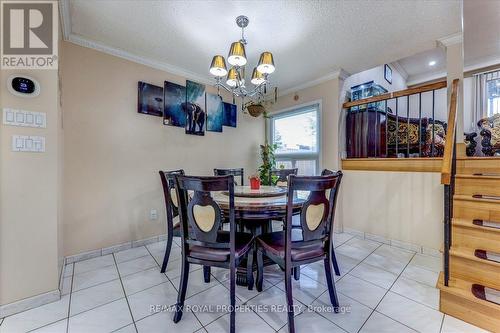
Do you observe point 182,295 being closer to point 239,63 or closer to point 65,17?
point 239,63

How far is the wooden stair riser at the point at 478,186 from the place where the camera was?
6.06 feet

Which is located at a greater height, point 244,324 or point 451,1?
point 451,1

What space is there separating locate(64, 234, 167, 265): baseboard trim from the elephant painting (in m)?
1.61

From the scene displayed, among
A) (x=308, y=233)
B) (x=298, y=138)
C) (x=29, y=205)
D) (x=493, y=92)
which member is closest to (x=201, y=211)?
(x=308, y=233)

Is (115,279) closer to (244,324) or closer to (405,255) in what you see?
(244,324)

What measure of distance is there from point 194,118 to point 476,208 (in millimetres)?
3318

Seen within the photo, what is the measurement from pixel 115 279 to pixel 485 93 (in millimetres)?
6436

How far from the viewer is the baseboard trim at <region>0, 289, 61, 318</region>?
149cm

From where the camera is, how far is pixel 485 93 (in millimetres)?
4059

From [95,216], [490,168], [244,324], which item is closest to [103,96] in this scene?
[95,216]

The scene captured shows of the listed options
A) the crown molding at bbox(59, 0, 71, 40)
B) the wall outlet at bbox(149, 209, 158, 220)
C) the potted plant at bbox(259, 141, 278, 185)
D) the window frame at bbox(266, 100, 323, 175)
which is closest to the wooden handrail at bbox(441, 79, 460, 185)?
the window frame at bbox(266, 100, 323, 175)

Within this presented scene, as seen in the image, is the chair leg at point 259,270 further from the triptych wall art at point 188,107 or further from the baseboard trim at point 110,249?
the triptych wall art at point 188,107

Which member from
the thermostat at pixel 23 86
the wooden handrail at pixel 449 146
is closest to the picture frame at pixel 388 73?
the wooden handrail at pixel 449 146

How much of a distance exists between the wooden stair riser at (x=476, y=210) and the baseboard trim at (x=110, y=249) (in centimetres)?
328
